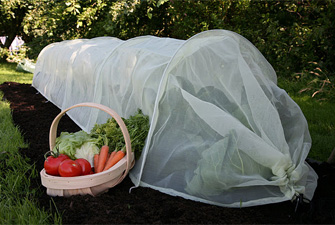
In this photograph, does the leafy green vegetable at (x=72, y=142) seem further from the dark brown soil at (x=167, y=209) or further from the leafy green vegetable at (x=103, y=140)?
the dark brown soil at (x=167, y=209)

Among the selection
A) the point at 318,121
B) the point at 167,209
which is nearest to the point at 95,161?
the point at 167,209

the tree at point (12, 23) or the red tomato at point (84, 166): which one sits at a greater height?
the red tomato at point (84, 166)

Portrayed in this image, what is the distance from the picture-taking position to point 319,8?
6918 millimetres

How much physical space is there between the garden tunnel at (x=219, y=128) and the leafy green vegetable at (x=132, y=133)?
0.35 ft

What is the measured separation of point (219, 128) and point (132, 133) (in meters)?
0.84

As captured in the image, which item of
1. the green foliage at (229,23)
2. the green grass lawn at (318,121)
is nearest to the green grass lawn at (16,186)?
the green grass lawn at (318,121)

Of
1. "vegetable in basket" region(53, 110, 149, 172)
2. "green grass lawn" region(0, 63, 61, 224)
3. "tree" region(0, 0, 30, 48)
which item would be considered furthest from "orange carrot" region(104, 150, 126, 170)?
"tree" region(0, 0, 30, 48)

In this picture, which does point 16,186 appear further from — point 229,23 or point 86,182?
point 229,23

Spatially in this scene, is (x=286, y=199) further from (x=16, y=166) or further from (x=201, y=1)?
(x=201, y=1)

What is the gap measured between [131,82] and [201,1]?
18.9 ft

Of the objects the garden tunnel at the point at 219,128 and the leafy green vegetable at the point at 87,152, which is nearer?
the garden tunnel at the point at 219,128

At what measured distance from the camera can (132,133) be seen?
3236mm

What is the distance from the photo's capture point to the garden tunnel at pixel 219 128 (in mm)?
2770

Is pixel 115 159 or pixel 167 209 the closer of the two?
pixel 167 209
